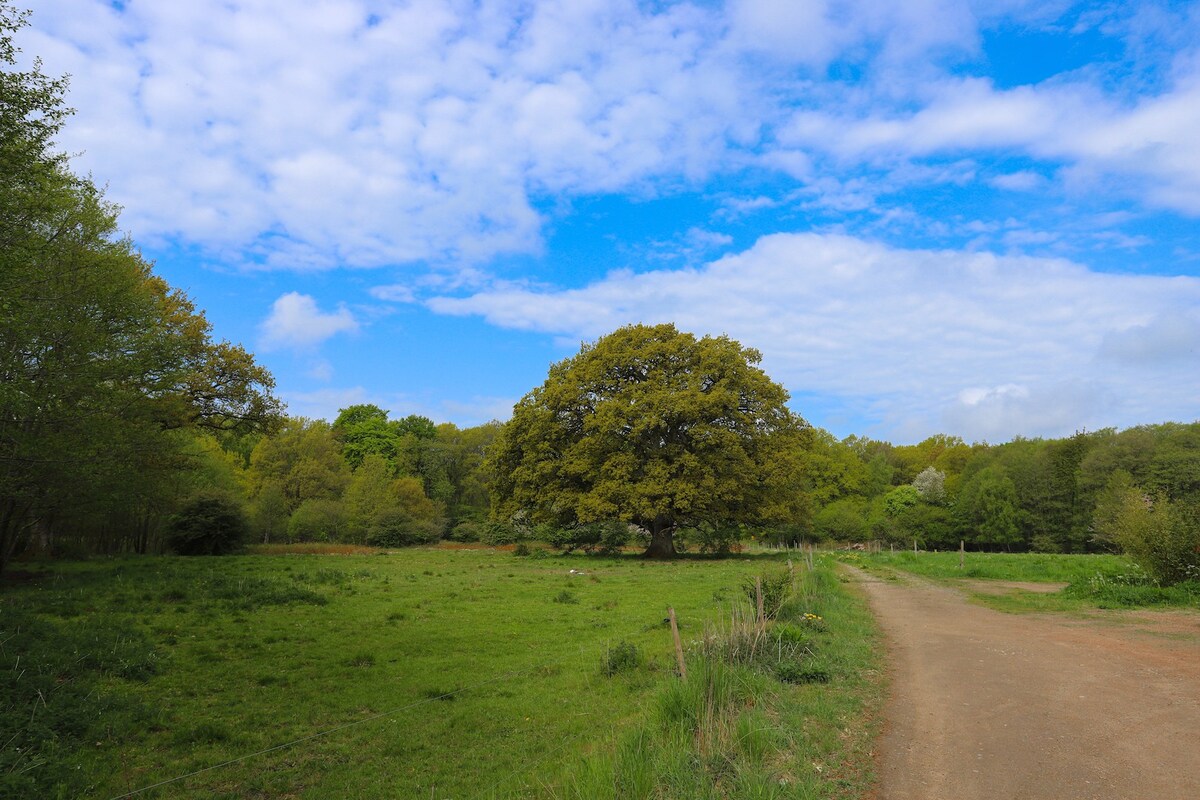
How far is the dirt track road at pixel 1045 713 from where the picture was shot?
6.09 meters

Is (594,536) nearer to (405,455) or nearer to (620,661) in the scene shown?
(620,661)

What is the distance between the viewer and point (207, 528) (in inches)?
1393

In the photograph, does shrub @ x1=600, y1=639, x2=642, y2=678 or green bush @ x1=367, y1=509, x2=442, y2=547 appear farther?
green bush @ x1=367, y1=509, x2=442, y2=547

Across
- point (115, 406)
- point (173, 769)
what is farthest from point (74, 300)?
point (173, 769)

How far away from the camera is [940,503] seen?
276ft

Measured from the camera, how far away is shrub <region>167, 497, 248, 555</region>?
1381 inches

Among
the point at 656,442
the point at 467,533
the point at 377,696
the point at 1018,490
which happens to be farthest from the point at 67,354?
the point at 1018,490

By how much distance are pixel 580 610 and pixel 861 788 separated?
12378 mm

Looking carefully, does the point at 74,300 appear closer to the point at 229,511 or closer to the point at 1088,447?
the point at 229,511

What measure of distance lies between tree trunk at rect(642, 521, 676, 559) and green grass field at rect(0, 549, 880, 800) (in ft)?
64.4

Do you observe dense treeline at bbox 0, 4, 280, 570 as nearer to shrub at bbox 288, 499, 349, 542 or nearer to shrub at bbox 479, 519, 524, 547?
shrub at bbox 288, 499, 349, 542

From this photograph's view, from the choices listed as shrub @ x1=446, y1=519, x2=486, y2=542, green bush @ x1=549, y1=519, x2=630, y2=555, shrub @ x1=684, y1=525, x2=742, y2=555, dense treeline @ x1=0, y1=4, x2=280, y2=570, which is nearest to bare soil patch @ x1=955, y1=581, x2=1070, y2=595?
shrub @ x1=684, y1=525, x2=742, y2=555

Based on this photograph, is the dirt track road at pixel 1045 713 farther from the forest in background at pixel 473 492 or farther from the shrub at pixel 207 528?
the shrub at pixel 207 528

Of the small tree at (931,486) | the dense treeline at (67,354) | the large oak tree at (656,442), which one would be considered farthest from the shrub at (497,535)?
the small tree at (931,486)
